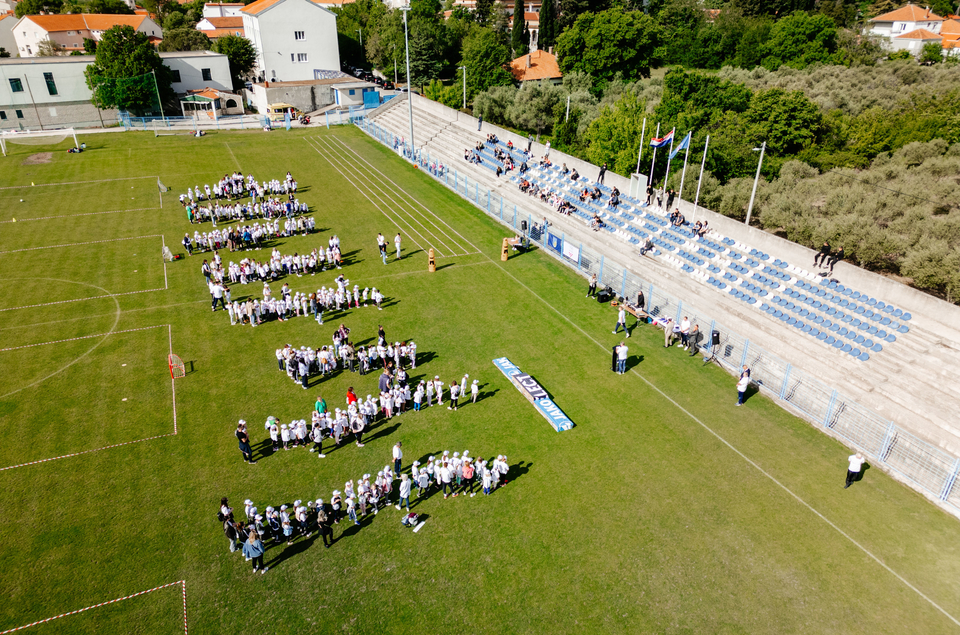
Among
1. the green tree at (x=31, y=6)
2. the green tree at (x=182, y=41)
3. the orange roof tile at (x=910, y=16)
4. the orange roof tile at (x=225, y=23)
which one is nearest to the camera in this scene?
the green tree at (x=182, y=41)

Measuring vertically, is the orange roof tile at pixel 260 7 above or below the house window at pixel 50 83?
above

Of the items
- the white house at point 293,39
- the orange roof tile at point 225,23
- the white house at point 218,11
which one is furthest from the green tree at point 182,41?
the white house at point 218,11

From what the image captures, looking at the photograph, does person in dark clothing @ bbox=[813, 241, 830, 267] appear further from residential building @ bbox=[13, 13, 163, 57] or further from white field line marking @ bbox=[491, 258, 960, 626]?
residential building @ bbox=[13, 13, 163, 57]

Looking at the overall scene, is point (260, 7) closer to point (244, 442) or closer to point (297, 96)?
point (297, 96)

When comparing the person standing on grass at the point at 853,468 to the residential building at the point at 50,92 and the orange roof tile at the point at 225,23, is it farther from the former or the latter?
the orange roof tile at the point at 225,23

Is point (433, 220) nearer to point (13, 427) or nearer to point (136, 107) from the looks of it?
point (13, 427)

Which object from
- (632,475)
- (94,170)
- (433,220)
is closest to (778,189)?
(433,220)

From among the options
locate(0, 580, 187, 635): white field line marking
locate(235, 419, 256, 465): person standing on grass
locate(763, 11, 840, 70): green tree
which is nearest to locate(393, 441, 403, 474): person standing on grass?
locate(235, 419, 256, 465): person standing on grass
